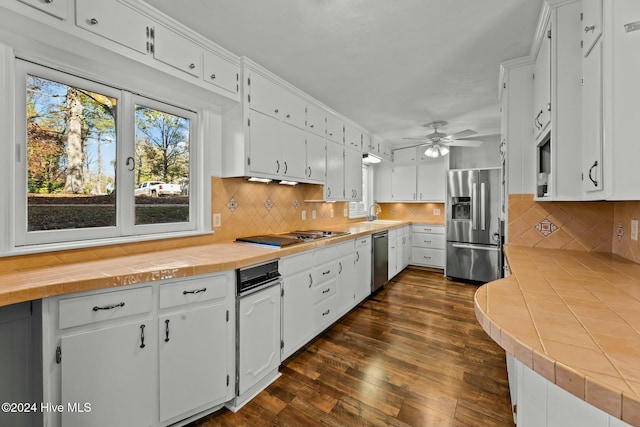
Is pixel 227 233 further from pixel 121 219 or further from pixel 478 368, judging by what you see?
pixel 478 368

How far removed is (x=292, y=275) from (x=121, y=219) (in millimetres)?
1260

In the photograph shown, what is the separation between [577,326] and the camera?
2.60 feet

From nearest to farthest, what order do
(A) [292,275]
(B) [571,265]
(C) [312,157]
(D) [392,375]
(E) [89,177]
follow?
(B) [571,265], (E) [89,177], (D) [392,375], (A) [292,275], (C) [312,157]

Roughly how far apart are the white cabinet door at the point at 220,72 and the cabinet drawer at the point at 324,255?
1.54 metres

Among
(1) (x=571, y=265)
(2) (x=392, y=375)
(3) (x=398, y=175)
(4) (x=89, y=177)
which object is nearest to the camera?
(1) (x=571, y=265)

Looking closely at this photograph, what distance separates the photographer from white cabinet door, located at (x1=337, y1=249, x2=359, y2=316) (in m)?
2.92

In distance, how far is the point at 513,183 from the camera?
232 cm

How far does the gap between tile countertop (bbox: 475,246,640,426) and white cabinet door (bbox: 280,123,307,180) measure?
203 cm

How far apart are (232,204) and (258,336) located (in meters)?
1.20

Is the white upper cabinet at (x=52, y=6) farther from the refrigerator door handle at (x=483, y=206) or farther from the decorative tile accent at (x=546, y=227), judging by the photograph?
the refrigerator door handle at (x=483, y=206)

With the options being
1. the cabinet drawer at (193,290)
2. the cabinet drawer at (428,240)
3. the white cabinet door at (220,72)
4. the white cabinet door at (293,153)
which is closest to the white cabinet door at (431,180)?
the cabinet drawer at (428,240)

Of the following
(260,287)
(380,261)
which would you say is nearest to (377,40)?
(260,287)

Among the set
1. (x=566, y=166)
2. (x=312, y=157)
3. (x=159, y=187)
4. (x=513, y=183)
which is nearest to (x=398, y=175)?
(x=312, y=157)

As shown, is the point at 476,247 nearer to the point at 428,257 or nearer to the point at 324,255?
the point at 428,257
